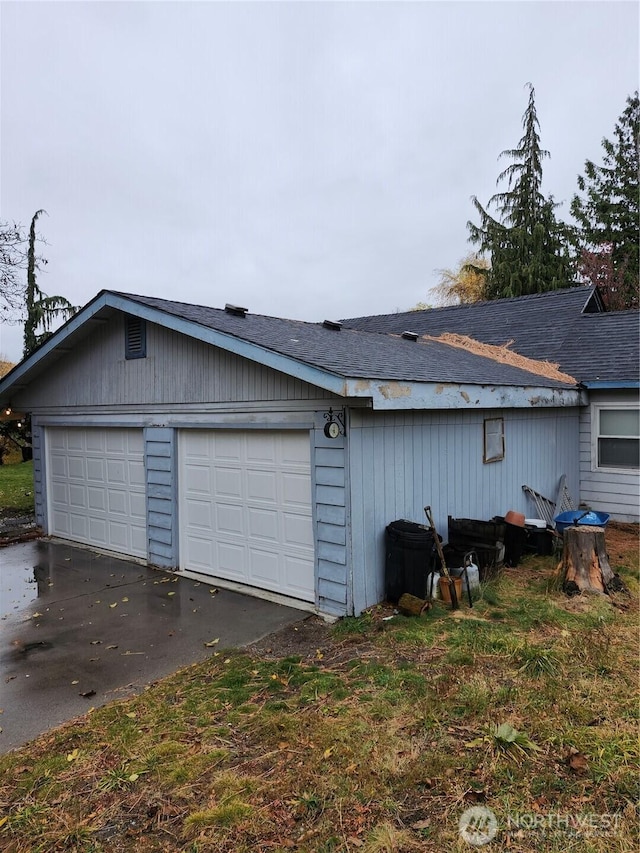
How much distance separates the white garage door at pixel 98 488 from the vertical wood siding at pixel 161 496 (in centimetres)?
33

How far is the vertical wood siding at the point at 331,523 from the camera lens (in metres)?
5.50

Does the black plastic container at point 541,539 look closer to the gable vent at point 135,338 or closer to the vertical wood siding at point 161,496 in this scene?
the vertical wood siding at point 161,496

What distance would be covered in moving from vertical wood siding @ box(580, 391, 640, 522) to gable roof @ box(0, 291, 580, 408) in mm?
763

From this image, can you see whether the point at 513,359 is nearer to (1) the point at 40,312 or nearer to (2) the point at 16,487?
(2) the point at 16,487

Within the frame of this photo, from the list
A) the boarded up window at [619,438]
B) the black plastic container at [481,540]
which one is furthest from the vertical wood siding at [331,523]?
the boarded up window at [619,438]

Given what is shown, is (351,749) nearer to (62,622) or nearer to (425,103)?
(62,622)

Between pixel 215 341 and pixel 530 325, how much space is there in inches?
369

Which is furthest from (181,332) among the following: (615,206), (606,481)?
(615,206)

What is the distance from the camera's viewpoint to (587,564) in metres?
5.92

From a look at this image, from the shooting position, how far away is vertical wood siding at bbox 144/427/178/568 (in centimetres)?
762

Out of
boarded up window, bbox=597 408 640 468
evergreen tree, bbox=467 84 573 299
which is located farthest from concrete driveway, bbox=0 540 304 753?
evergreen tree, bbox=467 84 573 299

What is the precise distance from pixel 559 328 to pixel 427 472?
773 centimetres

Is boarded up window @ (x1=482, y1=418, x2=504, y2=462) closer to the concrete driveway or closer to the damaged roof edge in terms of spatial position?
the damaged roof edge

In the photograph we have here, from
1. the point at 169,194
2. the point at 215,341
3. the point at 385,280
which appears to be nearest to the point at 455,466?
the point at 215,341
